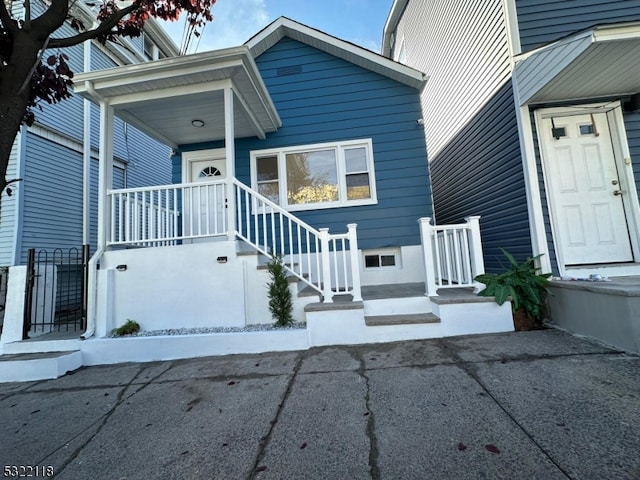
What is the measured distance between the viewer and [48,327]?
191 inches

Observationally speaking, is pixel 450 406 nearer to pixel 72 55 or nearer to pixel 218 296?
pixel 218 296

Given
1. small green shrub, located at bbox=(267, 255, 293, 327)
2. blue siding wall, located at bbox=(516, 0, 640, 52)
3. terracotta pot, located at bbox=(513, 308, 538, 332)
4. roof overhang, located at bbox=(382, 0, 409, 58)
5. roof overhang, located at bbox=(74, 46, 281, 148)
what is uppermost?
roof overhang, located at bbox=(382, 0, 409, 58)

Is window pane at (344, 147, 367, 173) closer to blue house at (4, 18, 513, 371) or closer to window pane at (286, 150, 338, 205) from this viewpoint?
blue house at (4, 18, 513, 371)

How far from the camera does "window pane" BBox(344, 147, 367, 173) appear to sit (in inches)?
232

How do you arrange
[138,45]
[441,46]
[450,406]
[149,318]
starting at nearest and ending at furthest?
[450,406] → [149,318] → [441,46] → [138,45]

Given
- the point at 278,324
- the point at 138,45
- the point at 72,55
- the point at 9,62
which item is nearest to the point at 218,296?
the point at 278,324

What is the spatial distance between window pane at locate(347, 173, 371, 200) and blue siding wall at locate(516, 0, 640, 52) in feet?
9.94

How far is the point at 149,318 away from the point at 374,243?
3876mm

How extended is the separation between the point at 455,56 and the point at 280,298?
20.0ft

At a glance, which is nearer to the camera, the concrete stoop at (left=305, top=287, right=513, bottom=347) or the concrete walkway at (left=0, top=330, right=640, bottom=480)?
the concrete walkway at (left=0, top=330, right=640, bottom=480)

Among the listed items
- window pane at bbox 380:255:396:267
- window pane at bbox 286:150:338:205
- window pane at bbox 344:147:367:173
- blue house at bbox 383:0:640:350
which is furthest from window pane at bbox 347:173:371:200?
blue house at bbox 383:0:640:350

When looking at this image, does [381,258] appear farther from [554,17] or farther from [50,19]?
[50,19]

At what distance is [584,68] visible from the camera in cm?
346

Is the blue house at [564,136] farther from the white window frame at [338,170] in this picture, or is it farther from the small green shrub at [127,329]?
the small green shrub at [127,329]
